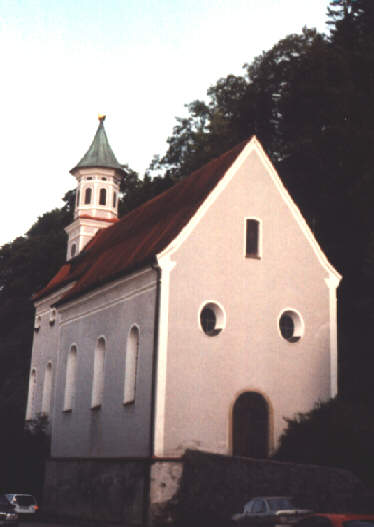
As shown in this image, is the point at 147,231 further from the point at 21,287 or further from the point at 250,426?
the point at 21,287

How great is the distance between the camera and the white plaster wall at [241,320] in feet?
86.7

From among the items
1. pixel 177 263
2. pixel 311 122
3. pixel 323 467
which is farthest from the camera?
pixel 311 122

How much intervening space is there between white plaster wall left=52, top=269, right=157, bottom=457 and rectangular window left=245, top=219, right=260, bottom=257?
12.0 feet

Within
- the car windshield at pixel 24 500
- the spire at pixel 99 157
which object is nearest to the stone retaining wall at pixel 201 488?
the car windshield at pixel 24 500

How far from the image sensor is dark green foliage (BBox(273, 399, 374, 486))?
2430cm

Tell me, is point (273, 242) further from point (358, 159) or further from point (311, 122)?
point (311, 122)

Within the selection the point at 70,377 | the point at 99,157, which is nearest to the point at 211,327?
the point at 70,377

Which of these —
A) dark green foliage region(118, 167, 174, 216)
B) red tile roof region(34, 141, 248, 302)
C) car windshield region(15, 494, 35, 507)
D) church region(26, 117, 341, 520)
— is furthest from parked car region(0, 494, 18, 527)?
dark green foliage region(118, 167, 174, 216)

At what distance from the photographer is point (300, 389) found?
1108 inches

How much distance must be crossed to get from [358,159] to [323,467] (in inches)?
599

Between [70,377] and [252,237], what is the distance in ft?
35.0

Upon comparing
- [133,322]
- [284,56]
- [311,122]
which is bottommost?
[133,322]

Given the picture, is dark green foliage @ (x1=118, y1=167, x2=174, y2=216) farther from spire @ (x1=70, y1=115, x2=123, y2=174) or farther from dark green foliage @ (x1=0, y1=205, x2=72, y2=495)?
dark green foliage @ (x1=0, y1=205, x2=72, y2=495)

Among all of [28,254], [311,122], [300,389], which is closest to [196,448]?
[300,389]
